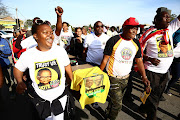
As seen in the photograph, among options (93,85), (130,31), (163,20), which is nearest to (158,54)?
(163,20)

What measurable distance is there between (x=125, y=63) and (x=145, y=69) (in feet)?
2.41

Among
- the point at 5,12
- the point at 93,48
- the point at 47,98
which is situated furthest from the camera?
the point at 5,12

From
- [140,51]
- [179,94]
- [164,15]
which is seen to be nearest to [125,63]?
[140,51]

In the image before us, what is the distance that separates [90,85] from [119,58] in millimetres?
795

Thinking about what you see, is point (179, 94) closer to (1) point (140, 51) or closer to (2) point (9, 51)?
(1) point (140, 51)

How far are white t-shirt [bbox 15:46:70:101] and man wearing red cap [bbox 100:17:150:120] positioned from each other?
3.25 feet

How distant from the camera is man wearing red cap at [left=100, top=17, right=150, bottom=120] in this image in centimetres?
223

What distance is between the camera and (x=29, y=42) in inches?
113

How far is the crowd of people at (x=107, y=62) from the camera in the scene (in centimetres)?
168

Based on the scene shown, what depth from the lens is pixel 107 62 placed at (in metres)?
2.46

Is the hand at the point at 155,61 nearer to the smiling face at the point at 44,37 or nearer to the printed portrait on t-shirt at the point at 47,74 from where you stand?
the printed portrait on t-shirt at the point at 47,74

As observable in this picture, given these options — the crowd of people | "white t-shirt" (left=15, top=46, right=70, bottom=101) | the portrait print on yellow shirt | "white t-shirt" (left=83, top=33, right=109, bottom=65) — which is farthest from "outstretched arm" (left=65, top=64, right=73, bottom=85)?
"white t-shirt" (left=83, top=33, right=109, bottom=65)

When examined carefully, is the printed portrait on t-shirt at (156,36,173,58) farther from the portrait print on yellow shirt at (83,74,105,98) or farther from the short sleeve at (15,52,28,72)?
the short sleeve at (15,52,28,72)

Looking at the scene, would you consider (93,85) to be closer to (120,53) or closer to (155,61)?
(120,53)
